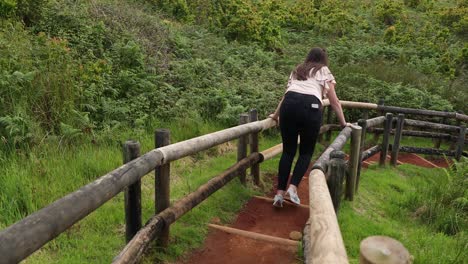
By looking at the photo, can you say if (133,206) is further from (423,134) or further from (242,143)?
(423,134)

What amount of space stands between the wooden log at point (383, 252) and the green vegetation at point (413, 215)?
107 inches

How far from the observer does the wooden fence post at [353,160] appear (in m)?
5.07

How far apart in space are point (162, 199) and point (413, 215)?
3.81 meters

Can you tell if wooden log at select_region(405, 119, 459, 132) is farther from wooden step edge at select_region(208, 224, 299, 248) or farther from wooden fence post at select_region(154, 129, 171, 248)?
wooden fence post at select_region(154, 129, 171, 248)

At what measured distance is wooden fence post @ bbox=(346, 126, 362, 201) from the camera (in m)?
5.07

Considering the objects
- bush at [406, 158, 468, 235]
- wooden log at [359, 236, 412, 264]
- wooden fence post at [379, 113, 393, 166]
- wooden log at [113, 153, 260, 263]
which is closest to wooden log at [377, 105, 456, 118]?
wooden fence post at [379, 113, 393, 166]

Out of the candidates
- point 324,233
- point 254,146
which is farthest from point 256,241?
point 324,233

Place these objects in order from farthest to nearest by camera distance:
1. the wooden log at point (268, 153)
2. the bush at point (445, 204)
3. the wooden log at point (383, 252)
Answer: the wooden log at point (268, 153) < the bush at point (445, 204) < the wooden log at point (383, 252)

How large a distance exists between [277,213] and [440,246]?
5.85 ft

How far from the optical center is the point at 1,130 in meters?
5.19

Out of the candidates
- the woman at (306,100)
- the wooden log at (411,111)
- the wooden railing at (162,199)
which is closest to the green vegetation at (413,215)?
the wooden railing at (162,199)

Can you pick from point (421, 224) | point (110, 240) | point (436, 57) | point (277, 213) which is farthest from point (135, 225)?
point (436, 57)

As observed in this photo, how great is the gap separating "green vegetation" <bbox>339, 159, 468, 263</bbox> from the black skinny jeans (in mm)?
793

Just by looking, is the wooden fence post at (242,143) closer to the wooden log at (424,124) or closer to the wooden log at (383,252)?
the wooden log at (383,252)
